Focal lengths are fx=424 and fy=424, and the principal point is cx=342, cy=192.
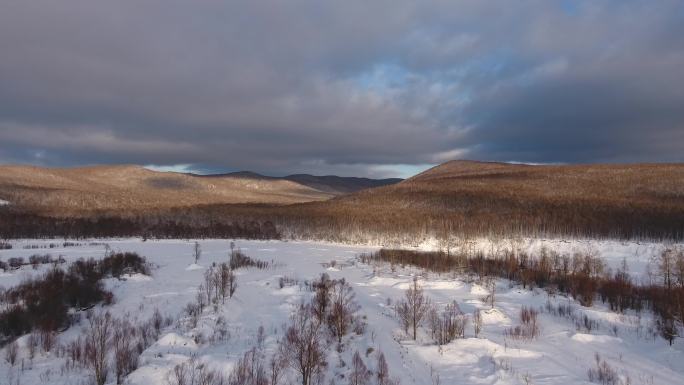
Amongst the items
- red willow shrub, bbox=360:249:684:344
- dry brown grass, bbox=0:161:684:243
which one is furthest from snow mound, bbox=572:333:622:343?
dry brown grass, bbox=0:161:684:243

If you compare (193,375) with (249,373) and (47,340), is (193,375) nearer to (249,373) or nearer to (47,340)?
(249,373)

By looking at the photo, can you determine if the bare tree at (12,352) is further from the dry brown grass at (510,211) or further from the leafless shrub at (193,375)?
the dry brown grass at (510,211)

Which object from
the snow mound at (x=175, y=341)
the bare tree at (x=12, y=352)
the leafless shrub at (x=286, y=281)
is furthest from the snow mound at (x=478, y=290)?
the bare tree at (x=12, y=352)

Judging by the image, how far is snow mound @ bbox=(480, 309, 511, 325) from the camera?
1082cm

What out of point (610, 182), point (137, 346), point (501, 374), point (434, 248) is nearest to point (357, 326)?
point (501, 374)

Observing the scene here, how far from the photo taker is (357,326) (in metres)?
9.92

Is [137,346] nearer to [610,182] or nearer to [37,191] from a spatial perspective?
[610,182]

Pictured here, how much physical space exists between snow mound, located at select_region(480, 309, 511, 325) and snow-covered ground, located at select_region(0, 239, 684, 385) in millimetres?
25

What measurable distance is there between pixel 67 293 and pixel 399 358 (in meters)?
10.4

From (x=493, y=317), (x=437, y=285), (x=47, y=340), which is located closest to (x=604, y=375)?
(x=493, y=317)

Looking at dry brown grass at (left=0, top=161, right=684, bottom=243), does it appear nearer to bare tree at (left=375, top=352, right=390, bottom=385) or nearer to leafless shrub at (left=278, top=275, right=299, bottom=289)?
leafless shrub at (left=278, top=275, right=299, bottom=289)

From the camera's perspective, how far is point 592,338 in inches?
362

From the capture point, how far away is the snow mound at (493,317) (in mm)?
10820

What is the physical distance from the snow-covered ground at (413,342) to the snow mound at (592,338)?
0.06 feet
